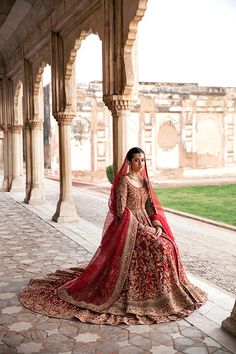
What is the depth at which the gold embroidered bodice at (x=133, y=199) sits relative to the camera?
4.78 metres

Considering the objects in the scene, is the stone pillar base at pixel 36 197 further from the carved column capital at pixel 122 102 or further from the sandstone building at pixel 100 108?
the carved column capital at pixel 122 102

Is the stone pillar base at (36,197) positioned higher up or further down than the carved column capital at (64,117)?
further down

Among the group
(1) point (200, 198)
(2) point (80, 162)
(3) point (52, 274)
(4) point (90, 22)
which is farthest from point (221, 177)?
(3) point (52, 274)

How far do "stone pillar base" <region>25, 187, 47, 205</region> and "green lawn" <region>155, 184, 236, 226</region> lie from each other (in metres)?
3.86

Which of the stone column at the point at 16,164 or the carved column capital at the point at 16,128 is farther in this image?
the stone column at the point at 16,164

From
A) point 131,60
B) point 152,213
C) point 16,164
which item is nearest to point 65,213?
point 131,60

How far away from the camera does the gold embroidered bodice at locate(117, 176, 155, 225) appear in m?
4.78

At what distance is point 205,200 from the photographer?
15375 mm

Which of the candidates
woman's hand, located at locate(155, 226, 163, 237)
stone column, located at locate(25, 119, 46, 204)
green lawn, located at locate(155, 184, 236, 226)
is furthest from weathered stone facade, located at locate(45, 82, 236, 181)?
woman's hand, located at locate(155, 226, 163, 237)

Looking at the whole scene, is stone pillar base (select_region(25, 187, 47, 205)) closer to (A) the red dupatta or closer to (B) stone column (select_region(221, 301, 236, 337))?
(A) the red dupatta

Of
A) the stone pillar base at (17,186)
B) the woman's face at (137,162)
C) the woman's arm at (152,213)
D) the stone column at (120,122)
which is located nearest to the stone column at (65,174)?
the stone column at (120,122)

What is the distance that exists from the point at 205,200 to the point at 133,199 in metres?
10.9

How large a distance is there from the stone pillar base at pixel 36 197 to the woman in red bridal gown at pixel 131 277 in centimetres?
795

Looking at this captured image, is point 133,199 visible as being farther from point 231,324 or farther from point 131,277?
point 231,324
